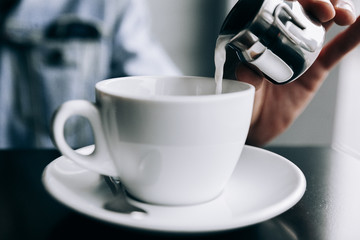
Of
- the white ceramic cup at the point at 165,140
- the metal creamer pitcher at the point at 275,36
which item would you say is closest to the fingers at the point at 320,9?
the metal creamer pitcher at the point at 275,36

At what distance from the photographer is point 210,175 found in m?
0.38

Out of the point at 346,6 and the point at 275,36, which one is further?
the point at 346,6

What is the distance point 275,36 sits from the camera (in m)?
0.44

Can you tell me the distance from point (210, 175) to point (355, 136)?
128 cm

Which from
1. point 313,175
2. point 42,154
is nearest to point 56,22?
point 42,154

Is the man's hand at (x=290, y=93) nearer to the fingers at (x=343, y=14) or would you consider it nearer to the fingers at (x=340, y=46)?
the fingers at (x=340, y=46)

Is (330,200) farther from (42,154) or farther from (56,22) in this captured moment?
(56,22)

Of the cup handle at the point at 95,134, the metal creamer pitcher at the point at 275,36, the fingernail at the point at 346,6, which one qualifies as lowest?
the cup handle at the point at 95,134

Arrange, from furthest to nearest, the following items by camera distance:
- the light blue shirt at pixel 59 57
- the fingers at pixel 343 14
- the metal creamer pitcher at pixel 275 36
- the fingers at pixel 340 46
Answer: the light blue shirt at pixel 59 57, the fingers at pixel 340 46, the fingers at pixel 343 14, the metal creamer pitcher at pixel 275 36

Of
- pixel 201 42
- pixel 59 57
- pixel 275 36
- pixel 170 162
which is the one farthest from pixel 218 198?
pixel 201 42

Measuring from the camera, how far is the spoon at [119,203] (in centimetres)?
34

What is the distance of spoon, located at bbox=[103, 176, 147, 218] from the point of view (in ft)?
1.13

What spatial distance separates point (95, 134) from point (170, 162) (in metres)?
0.09

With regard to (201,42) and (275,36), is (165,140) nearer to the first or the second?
(275,36)
